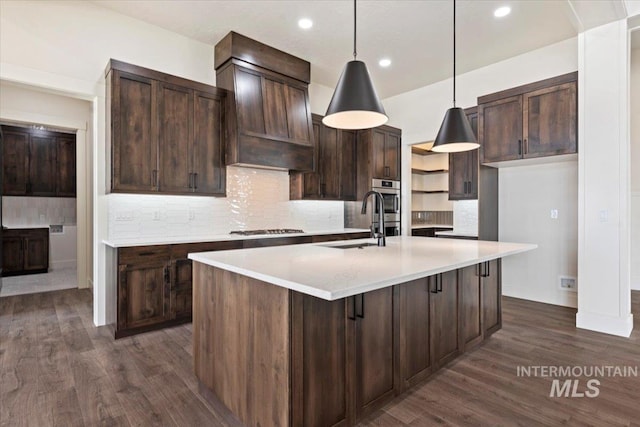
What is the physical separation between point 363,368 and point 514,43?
4.30m

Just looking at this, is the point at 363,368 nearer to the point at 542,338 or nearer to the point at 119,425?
the point at 119,425

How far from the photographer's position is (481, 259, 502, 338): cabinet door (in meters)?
2.96

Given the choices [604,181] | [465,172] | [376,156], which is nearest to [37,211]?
[376,156]

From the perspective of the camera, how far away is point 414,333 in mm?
2191

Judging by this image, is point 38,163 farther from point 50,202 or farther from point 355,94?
point 355,94

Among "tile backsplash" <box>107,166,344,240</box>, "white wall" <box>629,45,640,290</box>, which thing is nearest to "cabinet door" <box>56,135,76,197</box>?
"tile backsplash" <box>107,166,344,240</box>

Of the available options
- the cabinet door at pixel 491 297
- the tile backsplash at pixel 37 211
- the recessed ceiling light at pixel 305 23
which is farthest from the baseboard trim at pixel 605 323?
the tile backsplash at pixel 37 211

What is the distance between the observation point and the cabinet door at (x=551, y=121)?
357cm

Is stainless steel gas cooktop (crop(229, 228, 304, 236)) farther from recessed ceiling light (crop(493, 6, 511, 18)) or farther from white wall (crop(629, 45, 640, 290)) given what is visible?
white wall (crop(629, 45, 640, 290))

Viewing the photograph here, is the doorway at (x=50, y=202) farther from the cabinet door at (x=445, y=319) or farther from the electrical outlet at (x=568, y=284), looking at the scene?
the electrical outlet at (x=568, y=284)

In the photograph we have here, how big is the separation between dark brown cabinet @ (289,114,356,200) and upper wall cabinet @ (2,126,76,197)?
486 cm

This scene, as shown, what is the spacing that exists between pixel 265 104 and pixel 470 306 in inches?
125

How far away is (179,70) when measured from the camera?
4035mm

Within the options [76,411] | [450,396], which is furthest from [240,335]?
[450,396]
